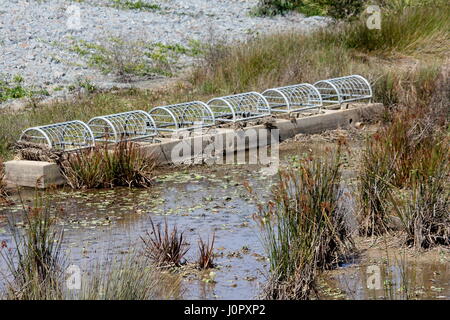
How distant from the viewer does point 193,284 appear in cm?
675

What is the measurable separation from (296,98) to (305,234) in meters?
8.38

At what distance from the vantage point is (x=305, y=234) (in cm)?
646

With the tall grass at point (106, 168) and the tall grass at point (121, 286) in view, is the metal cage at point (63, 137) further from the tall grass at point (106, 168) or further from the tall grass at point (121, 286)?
the tall grass at point (121, 286)

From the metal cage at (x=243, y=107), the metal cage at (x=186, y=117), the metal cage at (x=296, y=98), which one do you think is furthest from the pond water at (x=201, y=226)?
the metal cage at (x=296, y=98)

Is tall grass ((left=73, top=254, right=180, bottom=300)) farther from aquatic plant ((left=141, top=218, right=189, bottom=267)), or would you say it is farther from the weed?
the weed

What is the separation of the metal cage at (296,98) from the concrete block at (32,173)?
4040mm

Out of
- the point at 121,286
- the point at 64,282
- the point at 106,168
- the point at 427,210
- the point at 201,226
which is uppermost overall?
the point at 121,286

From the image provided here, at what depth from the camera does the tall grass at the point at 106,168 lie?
10141 mm

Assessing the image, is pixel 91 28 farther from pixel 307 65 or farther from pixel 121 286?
pixel 121 286

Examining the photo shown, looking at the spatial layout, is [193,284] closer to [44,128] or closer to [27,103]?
[44,128]

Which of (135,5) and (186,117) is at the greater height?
(135,5)

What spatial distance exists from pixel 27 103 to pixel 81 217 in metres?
6.40

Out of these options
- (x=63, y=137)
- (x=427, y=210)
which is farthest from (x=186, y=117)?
(x=427, y=210)

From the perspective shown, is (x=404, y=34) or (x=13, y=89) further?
(x=404, y=34)
